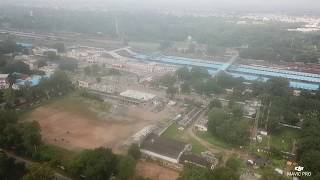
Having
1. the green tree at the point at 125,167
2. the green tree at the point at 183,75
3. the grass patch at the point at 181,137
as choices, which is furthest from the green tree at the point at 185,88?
the green tree at the point at 125,167

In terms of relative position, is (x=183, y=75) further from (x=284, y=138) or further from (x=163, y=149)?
(x=163, y=149)

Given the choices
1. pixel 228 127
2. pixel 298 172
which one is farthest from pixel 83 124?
pixel 298 172

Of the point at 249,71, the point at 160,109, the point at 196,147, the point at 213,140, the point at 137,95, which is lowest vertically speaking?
the point at 196,147

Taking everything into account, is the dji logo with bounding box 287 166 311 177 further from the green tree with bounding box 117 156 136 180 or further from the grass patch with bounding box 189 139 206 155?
the green tree with bounding box 117 156 136 180

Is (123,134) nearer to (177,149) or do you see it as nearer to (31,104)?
(177,149)

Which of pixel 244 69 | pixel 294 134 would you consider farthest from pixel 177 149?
pixel 244 69

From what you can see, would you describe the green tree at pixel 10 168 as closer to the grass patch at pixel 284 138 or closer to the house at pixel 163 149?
the house at pixel 163 149
